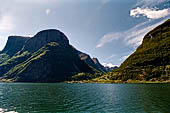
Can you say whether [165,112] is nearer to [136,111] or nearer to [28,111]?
[136,111]

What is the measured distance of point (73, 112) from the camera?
52438mm

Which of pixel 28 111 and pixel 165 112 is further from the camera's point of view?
pixel 28 111

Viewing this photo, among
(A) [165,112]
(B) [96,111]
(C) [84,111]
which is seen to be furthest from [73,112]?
(A) [165,112]

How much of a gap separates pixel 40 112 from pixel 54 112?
4876mm

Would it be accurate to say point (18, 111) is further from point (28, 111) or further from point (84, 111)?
point (84, 111)

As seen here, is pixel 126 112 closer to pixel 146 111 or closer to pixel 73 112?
pixel 146 111

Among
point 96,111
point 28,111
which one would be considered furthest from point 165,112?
point 28,111

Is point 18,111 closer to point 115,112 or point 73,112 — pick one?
point 73,112

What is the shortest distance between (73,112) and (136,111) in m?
20.9

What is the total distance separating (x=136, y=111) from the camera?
53.2m

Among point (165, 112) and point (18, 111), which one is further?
point (18, 111)

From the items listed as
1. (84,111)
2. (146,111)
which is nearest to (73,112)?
(84,111)

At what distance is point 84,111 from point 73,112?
375 cm

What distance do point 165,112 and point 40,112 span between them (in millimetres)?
40484
